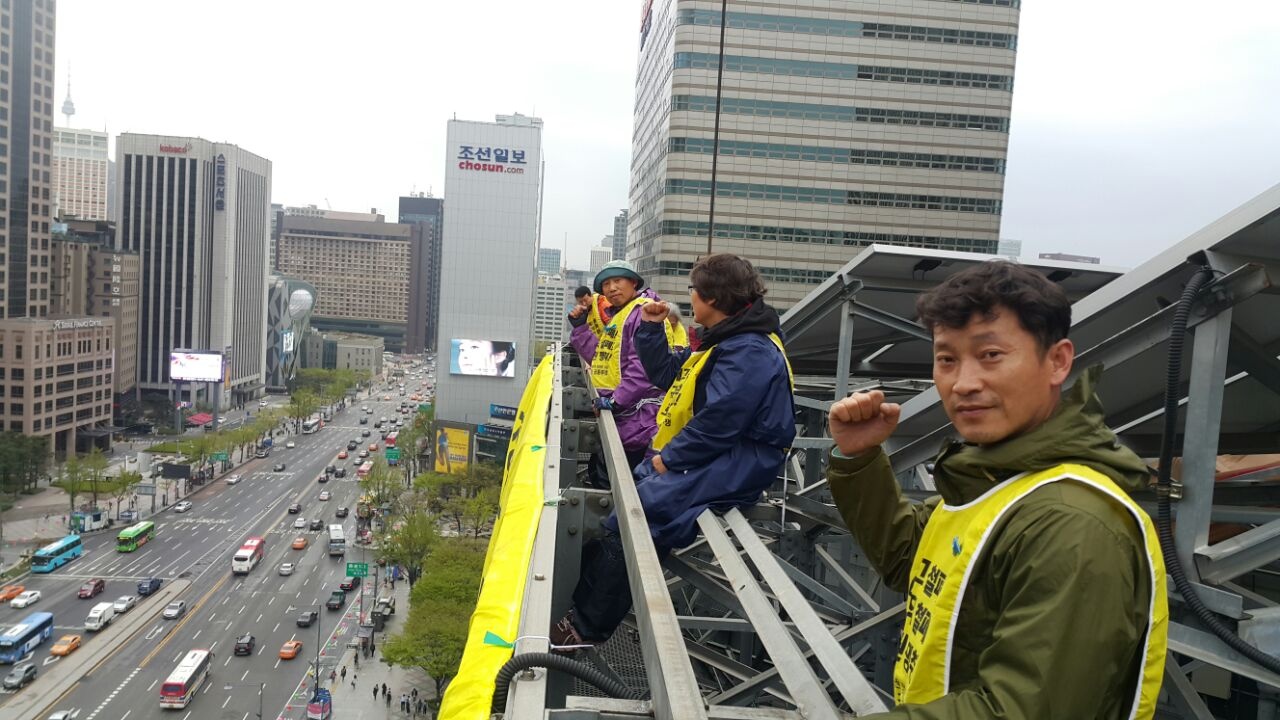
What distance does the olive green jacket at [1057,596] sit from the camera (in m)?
1.27

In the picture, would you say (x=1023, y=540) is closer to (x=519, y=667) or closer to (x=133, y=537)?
(x=519, y=667)

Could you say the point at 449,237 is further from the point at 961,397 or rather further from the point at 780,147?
the point at 961,397

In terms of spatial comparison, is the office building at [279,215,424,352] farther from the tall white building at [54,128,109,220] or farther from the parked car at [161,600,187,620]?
the parked car at [161,600,187,620]

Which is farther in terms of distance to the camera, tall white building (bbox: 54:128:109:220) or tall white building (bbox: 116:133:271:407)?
tall white building (bbox: 54:128:109:220)

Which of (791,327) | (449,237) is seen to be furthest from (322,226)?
(791,327)

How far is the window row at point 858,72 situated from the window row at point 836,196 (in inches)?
233

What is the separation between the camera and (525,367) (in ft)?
224

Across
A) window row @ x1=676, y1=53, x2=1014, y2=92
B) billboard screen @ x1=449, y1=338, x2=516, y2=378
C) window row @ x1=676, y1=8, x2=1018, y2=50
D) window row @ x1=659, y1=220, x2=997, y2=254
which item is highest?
window row @ x1=676, y1=8, x2=1018, y2=50

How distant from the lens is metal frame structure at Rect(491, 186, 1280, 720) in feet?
6.32

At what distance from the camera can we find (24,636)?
32906mm

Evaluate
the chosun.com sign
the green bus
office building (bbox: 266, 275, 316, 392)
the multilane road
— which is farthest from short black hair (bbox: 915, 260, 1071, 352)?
office building (bbox: 266, 275, 316, 392)

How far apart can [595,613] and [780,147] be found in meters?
46.6

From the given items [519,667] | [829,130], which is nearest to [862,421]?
[519,667]

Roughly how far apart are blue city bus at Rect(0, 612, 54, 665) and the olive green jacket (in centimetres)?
3996
